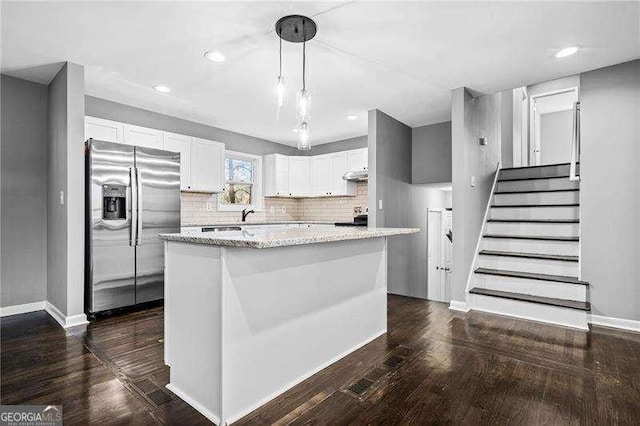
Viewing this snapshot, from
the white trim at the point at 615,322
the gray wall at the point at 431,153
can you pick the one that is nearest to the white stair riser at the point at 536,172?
the gray wall at the point at 431,153

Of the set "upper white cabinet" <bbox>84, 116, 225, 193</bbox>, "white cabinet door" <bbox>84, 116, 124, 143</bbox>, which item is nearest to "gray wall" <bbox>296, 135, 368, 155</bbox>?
"upper white cabinet" <bbox>84, 116, 225, 193</bbox>

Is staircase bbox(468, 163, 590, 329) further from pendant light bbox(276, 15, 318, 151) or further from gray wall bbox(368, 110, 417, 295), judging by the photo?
pendant light bbox(276, 15, 318, 151)

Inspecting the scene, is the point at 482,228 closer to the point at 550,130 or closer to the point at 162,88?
the point at 162,88

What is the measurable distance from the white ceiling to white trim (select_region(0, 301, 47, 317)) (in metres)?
2.46

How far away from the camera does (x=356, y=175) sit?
5.67 meters

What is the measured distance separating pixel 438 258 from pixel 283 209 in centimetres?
314

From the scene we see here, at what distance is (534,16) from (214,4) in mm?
2282

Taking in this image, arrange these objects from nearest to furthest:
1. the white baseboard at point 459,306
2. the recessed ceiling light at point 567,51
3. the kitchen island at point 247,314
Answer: the kitchen island at point 247,314
the recessed ceiling light at point 567,51
the white baseboard at point 459,306

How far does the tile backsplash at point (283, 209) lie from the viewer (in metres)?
5.27

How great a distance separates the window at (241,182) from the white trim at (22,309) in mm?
2661

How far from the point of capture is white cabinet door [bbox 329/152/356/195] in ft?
19.7

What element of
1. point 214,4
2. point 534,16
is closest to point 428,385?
point 534,16

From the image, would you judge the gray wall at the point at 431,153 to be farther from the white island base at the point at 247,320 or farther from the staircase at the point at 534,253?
the white island base at the point at 247,320

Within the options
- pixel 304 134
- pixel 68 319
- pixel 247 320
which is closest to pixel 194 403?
pixel 247 320
